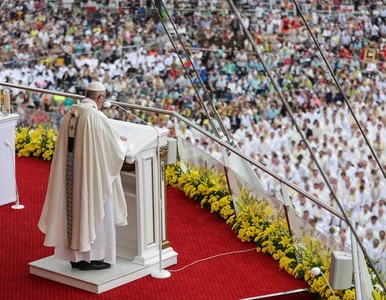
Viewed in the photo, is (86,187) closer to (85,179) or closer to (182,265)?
(85,179)

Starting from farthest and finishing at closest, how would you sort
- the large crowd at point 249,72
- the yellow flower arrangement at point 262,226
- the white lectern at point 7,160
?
the large crowd at point 249,72
the white lectern at point 7,160
the yellow flower arrangement at point 262,226

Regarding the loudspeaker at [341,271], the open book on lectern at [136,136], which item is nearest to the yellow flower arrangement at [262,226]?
Answer: the loudspeaker at [341,271]

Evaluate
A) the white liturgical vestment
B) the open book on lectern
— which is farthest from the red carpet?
the open book on lectern

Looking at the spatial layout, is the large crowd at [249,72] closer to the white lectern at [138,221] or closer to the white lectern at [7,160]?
the white lectern at [7,160]

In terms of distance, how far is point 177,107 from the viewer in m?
21.2

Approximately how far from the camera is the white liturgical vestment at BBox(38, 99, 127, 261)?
6652 millimetres

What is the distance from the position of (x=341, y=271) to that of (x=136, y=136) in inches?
86.8

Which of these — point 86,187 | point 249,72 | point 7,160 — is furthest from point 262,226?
point 249,72

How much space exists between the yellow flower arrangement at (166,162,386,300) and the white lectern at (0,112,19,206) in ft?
5.90

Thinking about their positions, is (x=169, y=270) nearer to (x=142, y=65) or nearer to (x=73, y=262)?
(x=73, y=262)

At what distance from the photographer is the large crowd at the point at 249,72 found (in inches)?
626

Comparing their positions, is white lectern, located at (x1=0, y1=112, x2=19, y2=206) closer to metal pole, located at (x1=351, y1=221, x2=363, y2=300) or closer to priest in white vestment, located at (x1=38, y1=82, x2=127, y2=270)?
priest in white vestment, located at (x1=38, y1=82, x2=127, y2=270)

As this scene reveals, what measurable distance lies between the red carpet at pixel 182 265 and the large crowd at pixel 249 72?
4.42m

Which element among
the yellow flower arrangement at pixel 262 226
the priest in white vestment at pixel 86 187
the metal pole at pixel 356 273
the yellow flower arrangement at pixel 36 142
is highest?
the priest in white vestment at pixel 86 187
